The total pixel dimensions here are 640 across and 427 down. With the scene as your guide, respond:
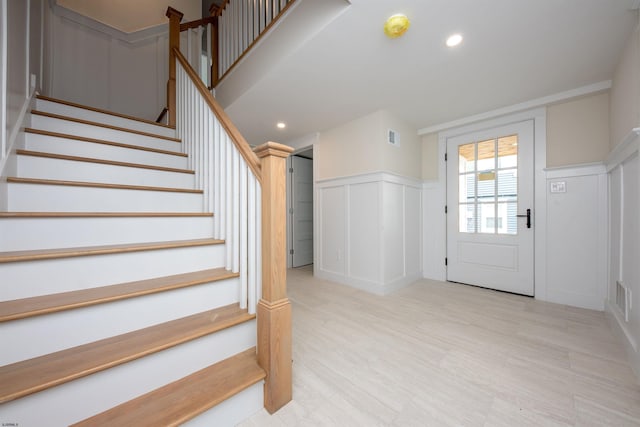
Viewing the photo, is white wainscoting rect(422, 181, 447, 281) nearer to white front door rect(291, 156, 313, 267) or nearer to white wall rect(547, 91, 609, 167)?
white wall rect(547, 91, 609, 167)

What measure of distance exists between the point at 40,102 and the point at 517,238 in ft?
15.3

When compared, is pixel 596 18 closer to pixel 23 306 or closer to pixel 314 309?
pixel 314 309

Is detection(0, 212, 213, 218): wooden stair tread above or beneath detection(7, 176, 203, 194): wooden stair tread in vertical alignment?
beneath

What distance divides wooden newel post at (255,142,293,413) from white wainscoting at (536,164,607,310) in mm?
2955

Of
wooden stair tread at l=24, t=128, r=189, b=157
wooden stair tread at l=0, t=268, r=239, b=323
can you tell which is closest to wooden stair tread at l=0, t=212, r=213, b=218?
wooden stair tread at l=0, t=268, r=239, b=323

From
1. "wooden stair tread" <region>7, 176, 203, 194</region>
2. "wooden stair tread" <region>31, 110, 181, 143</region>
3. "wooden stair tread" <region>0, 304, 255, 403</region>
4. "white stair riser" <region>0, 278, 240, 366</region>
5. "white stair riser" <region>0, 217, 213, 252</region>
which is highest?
"wooden stair tread" <region>31, 110, 181, 143</region>

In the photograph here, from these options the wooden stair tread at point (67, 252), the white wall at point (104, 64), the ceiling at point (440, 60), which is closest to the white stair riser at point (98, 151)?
the wooden stair tread at point (67, 252)

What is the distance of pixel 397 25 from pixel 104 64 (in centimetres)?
406

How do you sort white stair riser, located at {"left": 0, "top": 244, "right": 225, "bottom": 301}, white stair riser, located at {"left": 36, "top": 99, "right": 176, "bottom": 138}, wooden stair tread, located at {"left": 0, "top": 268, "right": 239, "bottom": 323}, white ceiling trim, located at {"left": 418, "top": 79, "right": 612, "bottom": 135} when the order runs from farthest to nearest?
white ceiling trim, located at {"left": 418, "top": 79, "right": 612, "bottom": 135}
white stair riser, located at {"left": 36, "top": 99, "right": 176, "bottom": 138}
white stair riser, located at {"left": 0, "top": 244, "right": 225, "bottom": 301}
wooden stair tread, located at {"left": 0, "top": 268, "right": 239, "bottom": 323}

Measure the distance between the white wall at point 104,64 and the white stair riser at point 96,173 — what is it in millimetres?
2459

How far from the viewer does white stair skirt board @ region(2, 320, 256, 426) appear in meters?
0.78

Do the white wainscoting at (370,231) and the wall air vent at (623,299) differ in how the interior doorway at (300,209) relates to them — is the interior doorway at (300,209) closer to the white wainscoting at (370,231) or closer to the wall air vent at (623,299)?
the white wainscoting at (370,231)

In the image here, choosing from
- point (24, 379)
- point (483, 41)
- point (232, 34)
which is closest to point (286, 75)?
point (232, 34)

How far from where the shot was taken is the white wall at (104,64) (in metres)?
3.04
